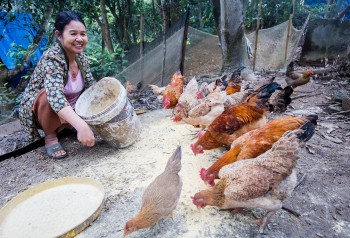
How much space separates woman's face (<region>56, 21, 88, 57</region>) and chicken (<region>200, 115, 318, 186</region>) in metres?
2.09

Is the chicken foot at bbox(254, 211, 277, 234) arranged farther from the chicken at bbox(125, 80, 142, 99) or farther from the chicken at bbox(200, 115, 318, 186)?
the chicken at bbox(125, 80, 142, 99)

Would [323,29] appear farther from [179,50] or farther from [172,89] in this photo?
[172,89]

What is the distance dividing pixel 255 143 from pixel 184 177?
84 cm

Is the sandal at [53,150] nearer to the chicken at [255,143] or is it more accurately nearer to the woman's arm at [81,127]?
the woman's arm at [81,127]

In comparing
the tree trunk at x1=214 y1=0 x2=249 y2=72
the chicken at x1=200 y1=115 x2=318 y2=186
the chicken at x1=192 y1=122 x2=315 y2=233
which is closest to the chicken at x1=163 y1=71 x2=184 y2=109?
the tree trunk at x1=214 y1=0 x2=249 y2=72

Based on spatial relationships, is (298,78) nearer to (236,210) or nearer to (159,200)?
(236,210)

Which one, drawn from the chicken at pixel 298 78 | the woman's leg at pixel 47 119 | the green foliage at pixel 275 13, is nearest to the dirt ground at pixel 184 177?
the woman's leg at pixel 47 119

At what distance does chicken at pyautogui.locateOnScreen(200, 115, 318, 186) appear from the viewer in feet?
7.75

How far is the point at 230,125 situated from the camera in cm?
293

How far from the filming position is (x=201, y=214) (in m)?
2.13

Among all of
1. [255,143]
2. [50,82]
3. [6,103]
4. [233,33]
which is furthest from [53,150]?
[233,33]

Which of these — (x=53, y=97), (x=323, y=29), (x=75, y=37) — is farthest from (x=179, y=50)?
(x=323, y=29)

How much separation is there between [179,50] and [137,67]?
1118mm

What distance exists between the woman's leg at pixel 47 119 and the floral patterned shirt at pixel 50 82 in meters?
0.09
